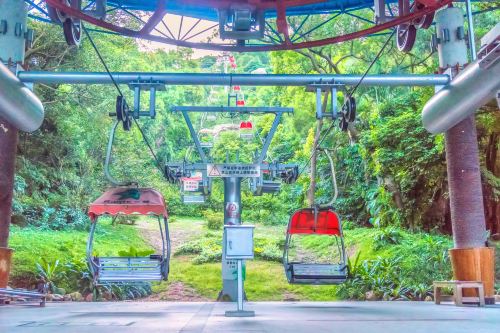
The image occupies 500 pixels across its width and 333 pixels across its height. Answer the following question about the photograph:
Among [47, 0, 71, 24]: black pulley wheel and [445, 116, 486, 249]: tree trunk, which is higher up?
[47, 0, 71, 24]: black pulley wheel

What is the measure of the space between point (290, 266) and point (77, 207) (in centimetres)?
1274

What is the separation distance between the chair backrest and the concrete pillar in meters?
1.56

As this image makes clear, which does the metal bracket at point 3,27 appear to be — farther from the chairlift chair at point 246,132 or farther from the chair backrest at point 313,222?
the chair backrest at point 313,222

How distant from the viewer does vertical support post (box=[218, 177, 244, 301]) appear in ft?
29.5

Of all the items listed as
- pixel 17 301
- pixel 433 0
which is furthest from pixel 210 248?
pixel 433 0

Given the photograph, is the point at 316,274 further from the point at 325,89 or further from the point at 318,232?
the point at 325,89

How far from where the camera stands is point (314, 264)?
7.73m

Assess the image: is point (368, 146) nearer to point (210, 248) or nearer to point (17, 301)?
point (210, 248)

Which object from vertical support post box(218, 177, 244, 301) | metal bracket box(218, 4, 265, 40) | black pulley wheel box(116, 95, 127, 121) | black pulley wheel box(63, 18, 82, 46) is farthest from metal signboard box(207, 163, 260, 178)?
black pulley wheel box(63, 18, 82, 46)

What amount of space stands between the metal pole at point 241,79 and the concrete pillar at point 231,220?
227 centimetres

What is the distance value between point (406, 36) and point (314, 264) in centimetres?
380

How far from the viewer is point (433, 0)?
508cm

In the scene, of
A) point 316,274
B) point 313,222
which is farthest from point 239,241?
point 313,222

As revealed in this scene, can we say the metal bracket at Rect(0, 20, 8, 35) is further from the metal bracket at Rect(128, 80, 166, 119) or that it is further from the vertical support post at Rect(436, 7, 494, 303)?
the vertical support post at Rect(436, 7, 494, 303)
